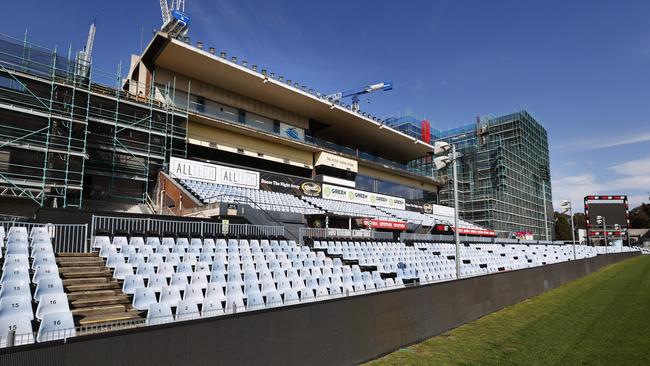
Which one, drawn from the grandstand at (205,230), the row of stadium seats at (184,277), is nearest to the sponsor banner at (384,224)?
the grandstand at (205,230)

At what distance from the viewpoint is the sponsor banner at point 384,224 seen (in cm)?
2554

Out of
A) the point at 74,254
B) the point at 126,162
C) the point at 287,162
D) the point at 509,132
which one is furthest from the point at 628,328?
the point at 509,132

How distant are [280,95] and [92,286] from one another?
2625cm

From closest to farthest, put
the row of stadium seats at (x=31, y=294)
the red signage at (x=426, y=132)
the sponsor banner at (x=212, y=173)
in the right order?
the row of stadium seats at (x=31, y=294)
the sponsor banner at (x=212, y=173)
the red signage at (x=426, y=132)

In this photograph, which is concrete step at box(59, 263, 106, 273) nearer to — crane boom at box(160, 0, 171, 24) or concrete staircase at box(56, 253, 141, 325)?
concrete staircase at box(56, 253, 141, 325)

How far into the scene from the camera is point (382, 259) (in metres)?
16.5

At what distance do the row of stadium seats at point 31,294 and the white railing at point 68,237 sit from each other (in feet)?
2.36

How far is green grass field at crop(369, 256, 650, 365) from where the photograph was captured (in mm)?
7387

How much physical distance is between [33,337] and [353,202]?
3226 centimetres

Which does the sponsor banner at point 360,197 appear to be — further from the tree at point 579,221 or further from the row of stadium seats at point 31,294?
the tree at point 579,221

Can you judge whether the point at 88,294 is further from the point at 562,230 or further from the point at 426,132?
the point at 562,230

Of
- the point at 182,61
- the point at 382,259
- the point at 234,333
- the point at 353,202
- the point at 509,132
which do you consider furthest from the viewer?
the point at 509,132

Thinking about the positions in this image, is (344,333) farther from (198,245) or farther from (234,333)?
(198,245)

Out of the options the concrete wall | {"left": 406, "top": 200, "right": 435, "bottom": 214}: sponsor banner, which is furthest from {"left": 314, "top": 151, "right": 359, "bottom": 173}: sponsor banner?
the concrete wall
